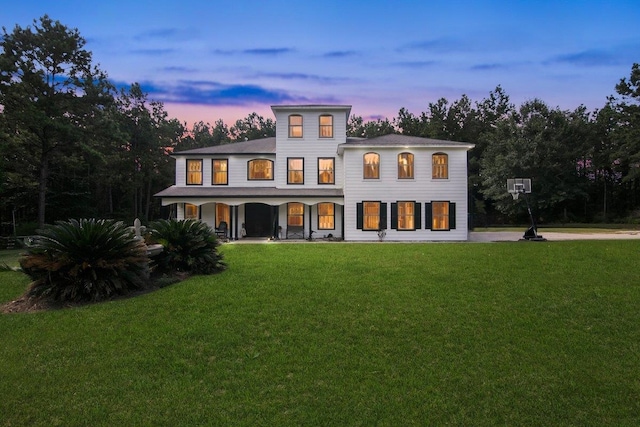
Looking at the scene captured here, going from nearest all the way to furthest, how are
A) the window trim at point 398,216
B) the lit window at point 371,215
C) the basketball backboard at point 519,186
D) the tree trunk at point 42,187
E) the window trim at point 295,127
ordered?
the basketball backboard at point 519,186 → the window trim at point 398,216 → the lit window at point 371,215 → the window trim at point 295,127 → the tree trunk at point 42,187

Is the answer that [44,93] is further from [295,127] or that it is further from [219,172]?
[295,127]

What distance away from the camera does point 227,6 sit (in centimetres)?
1481

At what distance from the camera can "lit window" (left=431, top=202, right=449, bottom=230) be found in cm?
2028

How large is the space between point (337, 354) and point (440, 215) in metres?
16.8

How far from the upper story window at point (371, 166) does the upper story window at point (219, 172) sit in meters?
8.46

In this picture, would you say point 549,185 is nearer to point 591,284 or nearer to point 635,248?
point 635,248

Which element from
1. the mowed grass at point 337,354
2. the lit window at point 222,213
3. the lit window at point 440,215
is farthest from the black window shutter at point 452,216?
the lit window at point 222,213

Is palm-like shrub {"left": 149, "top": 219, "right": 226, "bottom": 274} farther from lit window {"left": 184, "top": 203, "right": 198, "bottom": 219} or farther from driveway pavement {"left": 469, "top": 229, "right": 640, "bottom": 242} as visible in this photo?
driveway pavement {"left": 469, "top": 229, "right": 640, "bottom": 242}

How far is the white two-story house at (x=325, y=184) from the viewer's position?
2028 cm

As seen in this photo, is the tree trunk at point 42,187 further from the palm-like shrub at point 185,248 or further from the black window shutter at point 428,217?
the black window shutter at point 428,217

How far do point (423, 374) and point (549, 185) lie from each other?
3790cm

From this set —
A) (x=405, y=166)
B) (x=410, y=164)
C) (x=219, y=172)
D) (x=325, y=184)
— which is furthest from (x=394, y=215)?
(x=219, y=172)

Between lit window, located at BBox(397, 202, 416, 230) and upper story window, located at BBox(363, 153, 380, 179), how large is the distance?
2.07m

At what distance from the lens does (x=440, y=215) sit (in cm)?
2034
